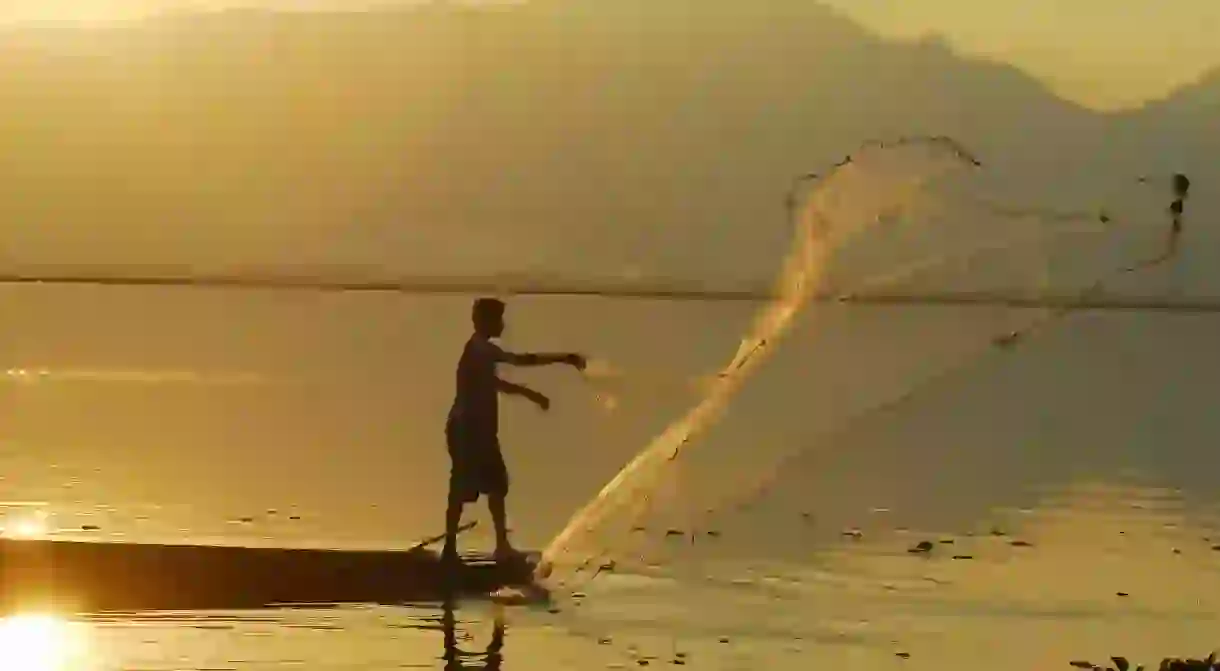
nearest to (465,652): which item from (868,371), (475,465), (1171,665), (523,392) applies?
(475,465)

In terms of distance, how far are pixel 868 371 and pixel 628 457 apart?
13.1 inches

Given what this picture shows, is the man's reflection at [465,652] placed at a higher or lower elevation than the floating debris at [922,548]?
lower

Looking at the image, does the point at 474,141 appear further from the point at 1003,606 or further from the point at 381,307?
the point at 1003,606

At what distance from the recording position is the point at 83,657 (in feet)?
5.33

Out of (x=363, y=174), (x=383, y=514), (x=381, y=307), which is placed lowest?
(x=383, y=514)

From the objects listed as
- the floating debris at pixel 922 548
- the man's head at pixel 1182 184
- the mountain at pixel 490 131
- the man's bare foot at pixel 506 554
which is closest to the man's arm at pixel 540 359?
the mountain at pixel 490 131

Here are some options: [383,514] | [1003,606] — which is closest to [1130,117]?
[1003,606]

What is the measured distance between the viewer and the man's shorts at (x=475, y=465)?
163 cm

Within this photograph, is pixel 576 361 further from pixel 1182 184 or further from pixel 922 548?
pixel 1182 184

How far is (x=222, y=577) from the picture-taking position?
164cm

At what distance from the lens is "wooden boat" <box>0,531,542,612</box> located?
1620 millimetres

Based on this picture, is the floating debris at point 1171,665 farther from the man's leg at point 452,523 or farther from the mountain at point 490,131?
the man's leg at point 452,523

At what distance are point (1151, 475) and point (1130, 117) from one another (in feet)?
1.54

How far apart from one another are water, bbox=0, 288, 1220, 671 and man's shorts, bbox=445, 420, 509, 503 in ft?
0.06
